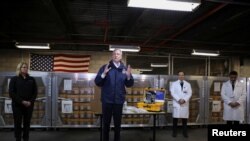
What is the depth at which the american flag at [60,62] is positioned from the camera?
33.0 feet

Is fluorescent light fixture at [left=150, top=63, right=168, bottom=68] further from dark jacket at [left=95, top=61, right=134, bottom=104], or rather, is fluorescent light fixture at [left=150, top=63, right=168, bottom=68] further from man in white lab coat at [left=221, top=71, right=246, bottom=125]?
dark jacket at [left=95, top=61, right=134, bottom=104]

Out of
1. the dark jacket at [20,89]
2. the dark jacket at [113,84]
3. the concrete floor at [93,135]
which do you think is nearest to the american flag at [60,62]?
the concrete floor at [93,135]

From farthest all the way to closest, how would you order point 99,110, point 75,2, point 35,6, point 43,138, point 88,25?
point 88,25 → point 43,138 → point 35,6 → point 75,2 → point 99,110

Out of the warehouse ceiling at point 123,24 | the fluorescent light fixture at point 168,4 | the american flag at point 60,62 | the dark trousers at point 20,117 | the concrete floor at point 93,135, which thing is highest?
the warehouse ceiling at point 123,24

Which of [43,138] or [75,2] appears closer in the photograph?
[75,2]

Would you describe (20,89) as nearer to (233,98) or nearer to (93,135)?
(93,135)

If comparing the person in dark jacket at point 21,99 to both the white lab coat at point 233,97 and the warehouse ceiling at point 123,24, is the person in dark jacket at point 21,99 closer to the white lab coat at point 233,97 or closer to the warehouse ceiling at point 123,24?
the warehouse ceiling at point 123,24

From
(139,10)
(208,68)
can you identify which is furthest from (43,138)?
(208,68)

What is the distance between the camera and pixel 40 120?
780 cm

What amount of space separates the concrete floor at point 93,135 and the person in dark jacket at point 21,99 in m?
1.51

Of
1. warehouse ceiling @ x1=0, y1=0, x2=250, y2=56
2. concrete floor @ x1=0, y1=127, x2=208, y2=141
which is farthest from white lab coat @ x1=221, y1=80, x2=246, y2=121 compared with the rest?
warehouse ceiling @ x1=0, y1=0, x2=250, y2=56

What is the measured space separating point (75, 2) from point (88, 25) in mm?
2058

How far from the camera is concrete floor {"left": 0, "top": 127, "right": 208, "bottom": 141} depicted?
260 inches

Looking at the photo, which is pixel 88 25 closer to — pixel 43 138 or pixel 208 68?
pixel 43 138
